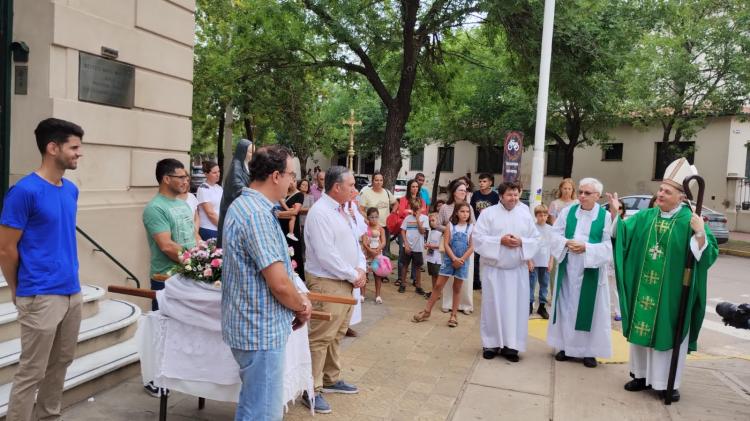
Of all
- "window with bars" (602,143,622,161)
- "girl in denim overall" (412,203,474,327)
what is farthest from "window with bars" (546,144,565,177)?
"girl in denim overall" (412,203,474,327)

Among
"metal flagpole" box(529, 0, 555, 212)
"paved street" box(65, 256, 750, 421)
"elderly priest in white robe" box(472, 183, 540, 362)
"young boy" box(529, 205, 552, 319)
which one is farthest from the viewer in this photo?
"metal flagpole" box(529, 0, 555, 212)

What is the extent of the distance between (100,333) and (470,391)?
10.5 feet

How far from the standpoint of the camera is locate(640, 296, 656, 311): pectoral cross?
17.2 ft

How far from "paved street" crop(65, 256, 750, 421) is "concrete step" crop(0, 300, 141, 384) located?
17.1 inches

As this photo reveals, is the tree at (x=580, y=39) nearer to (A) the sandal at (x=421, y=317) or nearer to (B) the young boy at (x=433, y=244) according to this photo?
(B) the young boy at (x=433, y=244)

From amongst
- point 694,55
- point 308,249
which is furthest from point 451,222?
point 694,55

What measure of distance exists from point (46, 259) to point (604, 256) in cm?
496

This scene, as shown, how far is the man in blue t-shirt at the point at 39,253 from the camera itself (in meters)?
3.36

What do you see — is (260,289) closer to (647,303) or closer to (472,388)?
(472,388)

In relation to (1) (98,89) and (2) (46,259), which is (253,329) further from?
Answer: (1) (98,89)

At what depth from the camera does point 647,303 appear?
528 cm

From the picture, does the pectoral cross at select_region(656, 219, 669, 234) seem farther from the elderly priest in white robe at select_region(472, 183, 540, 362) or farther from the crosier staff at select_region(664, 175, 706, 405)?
the elderly priest in white robe at select_region(472, 183, 540, 362)

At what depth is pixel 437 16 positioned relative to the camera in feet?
38.6

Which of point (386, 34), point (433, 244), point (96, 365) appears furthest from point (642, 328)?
point (386, 34)
